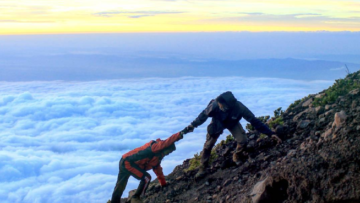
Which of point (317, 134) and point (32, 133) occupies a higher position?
point (32, 133)

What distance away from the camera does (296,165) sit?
5.61 meters

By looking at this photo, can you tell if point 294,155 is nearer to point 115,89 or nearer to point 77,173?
point 77,173

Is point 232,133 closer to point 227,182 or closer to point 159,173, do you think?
point 227,182

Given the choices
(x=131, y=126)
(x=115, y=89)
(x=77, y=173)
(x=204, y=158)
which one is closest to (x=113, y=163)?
(x=77, y=173)

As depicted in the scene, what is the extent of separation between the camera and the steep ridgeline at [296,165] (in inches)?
201

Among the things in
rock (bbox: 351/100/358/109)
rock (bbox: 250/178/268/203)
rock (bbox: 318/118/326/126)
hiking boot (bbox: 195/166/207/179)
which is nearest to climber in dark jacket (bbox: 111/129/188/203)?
hiking boot (bbox: 195/166/207/179)

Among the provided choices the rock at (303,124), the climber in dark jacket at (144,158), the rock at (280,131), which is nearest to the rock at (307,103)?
the rock at (303,124)

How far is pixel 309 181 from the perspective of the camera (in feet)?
17.0

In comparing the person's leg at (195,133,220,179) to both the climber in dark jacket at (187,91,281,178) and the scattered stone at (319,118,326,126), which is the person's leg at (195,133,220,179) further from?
the scattered stone at (319,118,326,126)

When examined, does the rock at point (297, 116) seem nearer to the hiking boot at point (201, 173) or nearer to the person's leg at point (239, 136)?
the person's leg at point (239, 136)

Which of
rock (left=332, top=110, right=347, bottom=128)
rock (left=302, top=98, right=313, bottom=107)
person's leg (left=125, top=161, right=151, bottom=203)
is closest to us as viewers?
rock (left=332, top=110, right=347, bottom=128)

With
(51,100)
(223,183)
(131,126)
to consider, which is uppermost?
(51,100)

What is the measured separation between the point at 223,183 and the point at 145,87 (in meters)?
148

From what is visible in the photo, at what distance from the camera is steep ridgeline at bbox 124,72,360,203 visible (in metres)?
5.11
